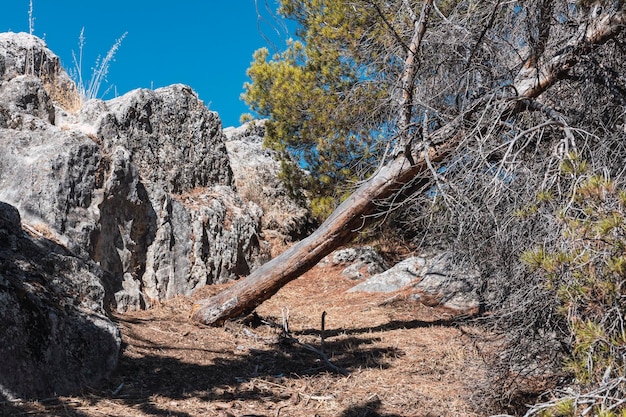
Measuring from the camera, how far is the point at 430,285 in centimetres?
863

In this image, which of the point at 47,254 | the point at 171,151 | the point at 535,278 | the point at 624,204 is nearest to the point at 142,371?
the point at 47,254

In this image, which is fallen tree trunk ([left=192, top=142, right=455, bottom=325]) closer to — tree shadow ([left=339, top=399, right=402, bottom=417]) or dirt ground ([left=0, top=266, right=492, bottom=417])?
dirt ground ([left=0, top=266, right=492, bottom=417])

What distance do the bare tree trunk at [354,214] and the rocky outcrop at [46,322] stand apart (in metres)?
1.64

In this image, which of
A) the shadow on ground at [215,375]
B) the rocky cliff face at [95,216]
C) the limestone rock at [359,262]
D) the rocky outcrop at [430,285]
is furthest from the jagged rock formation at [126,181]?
the rocky outcrop at [430,285]

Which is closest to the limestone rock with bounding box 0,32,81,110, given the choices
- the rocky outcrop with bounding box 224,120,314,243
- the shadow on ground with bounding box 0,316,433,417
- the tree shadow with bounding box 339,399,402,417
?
the rocky outcrop with bounding box 224,120,314,243

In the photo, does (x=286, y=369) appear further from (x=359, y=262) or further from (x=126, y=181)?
(x=359, y=262)

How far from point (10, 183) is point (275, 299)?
4052 mm

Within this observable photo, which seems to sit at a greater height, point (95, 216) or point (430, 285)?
point (95, 216)

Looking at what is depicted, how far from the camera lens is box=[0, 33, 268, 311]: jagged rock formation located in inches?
265

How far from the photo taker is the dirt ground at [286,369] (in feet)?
14.4

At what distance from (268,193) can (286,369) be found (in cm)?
716

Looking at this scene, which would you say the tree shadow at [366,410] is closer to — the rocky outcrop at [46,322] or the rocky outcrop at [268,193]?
the rocky outcrop at [46,322]

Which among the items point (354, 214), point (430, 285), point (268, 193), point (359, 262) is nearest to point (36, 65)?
point (268, 193)

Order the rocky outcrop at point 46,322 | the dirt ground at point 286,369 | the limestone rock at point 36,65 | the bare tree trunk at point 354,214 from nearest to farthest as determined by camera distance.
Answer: the rocky outcrop at point 46,322
the dirt ground at point 286,369
the bare tree trunk at point 354,214
the limestone rock at point 36,65
